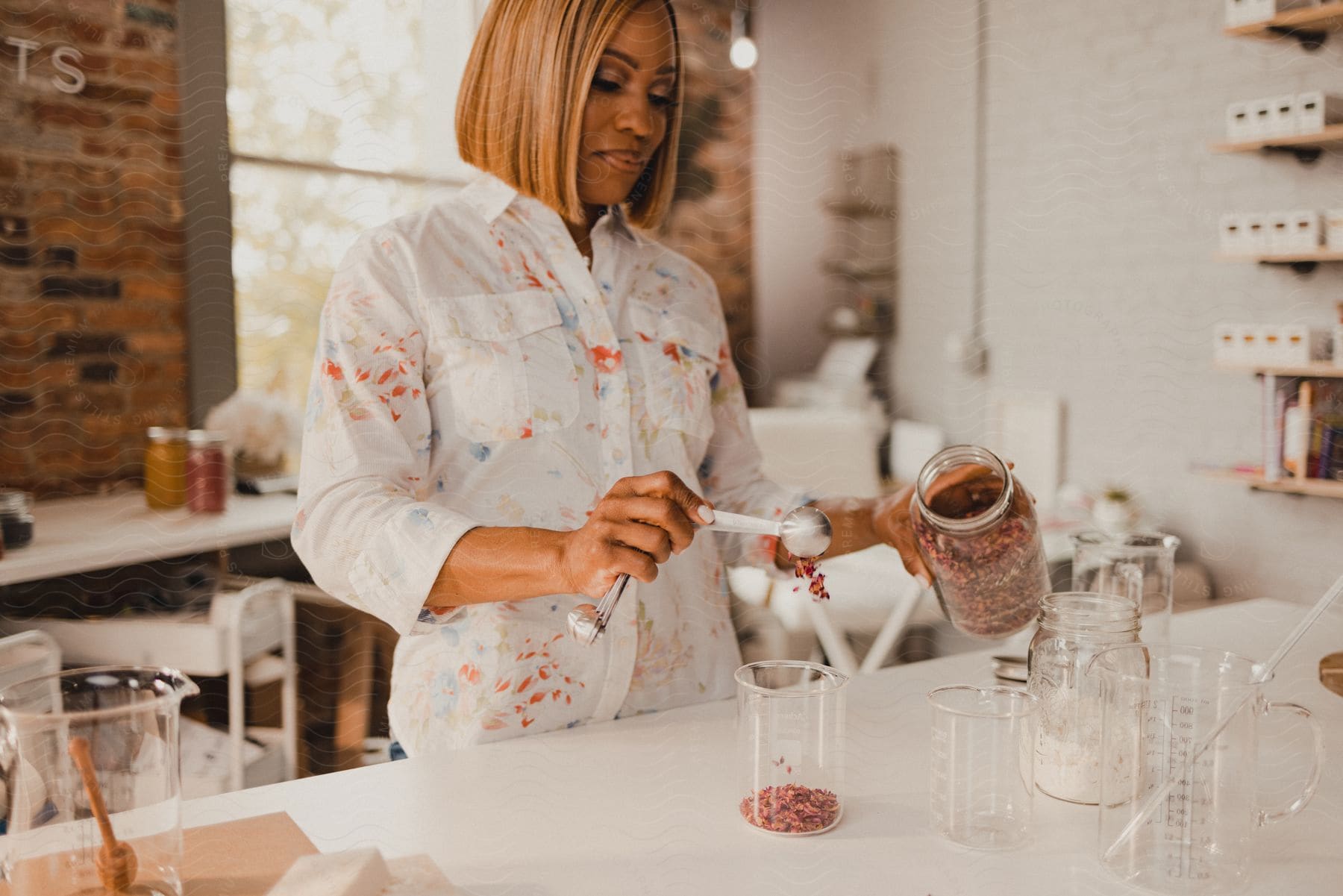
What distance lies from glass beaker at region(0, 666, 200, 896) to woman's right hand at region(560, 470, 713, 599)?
232mm

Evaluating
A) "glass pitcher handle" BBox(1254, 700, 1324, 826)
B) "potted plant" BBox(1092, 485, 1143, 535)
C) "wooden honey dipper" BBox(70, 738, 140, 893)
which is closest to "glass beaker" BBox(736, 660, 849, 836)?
"glass pitcher handle" BBox(1254, 700, 1324, 826)

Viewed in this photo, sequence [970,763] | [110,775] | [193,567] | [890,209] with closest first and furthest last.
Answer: [110,775] → [970,763] → [193,567] → [890,209]

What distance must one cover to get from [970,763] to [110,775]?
46cm

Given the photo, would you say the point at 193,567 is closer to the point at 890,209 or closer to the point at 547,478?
the point at 547,478

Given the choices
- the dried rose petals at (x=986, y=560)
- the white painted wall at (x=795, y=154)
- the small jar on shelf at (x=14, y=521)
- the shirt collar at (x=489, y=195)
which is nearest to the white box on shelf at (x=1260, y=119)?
the white painted wall at (x=795, y=154)

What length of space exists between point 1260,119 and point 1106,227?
0.52 m

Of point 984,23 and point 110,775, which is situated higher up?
point 984,23

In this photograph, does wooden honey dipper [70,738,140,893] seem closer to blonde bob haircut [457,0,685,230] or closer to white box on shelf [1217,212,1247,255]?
blonde bob haircut [457,0,685,230]

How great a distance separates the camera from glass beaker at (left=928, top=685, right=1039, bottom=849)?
63 centimetres

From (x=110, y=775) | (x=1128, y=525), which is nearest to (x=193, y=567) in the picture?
(x=110, y=775)

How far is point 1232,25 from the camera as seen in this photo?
1.94 meters

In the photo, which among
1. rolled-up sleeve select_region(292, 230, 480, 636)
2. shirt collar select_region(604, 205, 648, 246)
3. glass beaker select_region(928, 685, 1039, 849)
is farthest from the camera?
shirt collar select_region(604, 205, 648, 246)

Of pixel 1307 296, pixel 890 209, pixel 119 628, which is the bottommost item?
pixel 119 628

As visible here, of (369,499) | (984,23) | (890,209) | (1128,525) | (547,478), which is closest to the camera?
(369,499)
